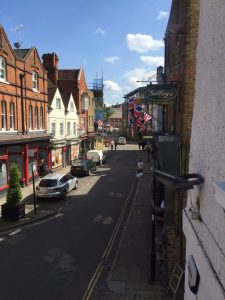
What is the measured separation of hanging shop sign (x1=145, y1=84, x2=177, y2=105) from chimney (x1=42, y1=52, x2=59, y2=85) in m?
29.2

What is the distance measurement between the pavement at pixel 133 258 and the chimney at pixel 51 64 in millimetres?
22280

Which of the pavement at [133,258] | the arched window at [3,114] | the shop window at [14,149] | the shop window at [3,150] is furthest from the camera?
the shop window at [14,149]

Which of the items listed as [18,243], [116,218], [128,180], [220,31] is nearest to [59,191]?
[116,218]

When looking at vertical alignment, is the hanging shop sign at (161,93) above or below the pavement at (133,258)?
above

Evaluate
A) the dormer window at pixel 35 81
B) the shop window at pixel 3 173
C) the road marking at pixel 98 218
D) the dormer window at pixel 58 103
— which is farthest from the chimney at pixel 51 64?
the road marking at pixel 98 218

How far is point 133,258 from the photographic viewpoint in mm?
13258

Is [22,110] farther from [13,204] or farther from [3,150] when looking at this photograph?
[13,204]

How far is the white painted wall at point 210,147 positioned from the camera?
13.7 ft

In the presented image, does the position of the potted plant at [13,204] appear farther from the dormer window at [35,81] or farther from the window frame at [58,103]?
the window frame at [58,103]

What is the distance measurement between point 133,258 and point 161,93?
20.9 feet

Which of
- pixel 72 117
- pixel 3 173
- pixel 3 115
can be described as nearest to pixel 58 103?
pixel 72 117

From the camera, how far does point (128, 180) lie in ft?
102

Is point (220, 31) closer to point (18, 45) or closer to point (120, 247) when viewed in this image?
point (120, 247)

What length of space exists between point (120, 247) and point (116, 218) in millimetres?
4566
